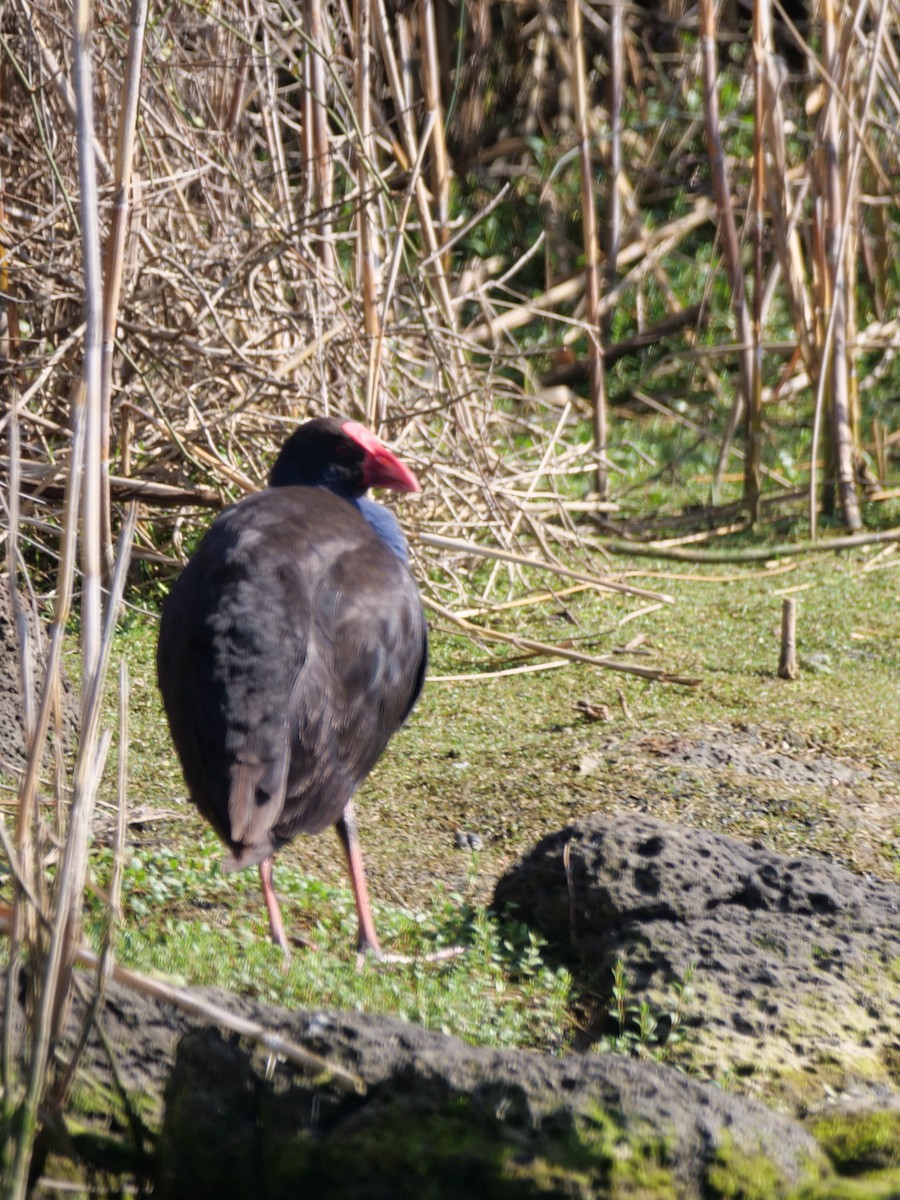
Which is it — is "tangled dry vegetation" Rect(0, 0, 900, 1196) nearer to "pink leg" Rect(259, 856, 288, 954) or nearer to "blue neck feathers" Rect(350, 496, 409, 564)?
"blue neck feathers" Rect(350, 496, 409, 564)

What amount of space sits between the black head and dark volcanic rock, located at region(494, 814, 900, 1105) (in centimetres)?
103

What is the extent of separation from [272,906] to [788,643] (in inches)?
80.2

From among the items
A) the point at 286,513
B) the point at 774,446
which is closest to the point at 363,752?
the point at 286,513

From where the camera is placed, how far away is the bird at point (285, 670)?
238 cm

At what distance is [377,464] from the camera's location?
10.9ft

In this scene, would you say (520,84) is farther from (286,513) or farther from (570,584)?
(286,513)

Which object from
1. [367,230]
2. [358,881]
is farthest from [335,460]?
[367,230]

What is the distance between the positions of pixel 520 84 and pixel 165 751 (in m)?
5.68

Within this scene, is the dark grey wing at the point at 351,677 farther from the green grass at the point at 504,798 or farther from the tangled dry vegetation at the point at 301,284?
the tangled dry vegetation at the point at 301,284

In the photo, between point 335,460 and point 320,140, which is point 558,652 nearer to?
point 335,460

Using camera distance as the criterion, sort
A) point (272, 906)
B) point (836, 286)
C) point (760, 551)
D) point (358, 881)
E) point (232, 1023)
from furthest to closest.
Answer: point (760, 551) → point (836, 286) → point (358, 881) → point (272, 906) → point (232, 1023)

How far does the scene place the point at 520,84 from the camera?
8.09 meters

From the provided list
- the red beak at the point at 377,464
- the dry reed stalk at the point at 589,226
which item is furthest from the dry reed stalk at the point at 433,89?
the red beak at the point at 377,464

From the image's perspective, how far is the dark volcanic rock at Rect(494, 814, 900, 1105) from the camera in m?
2.21
